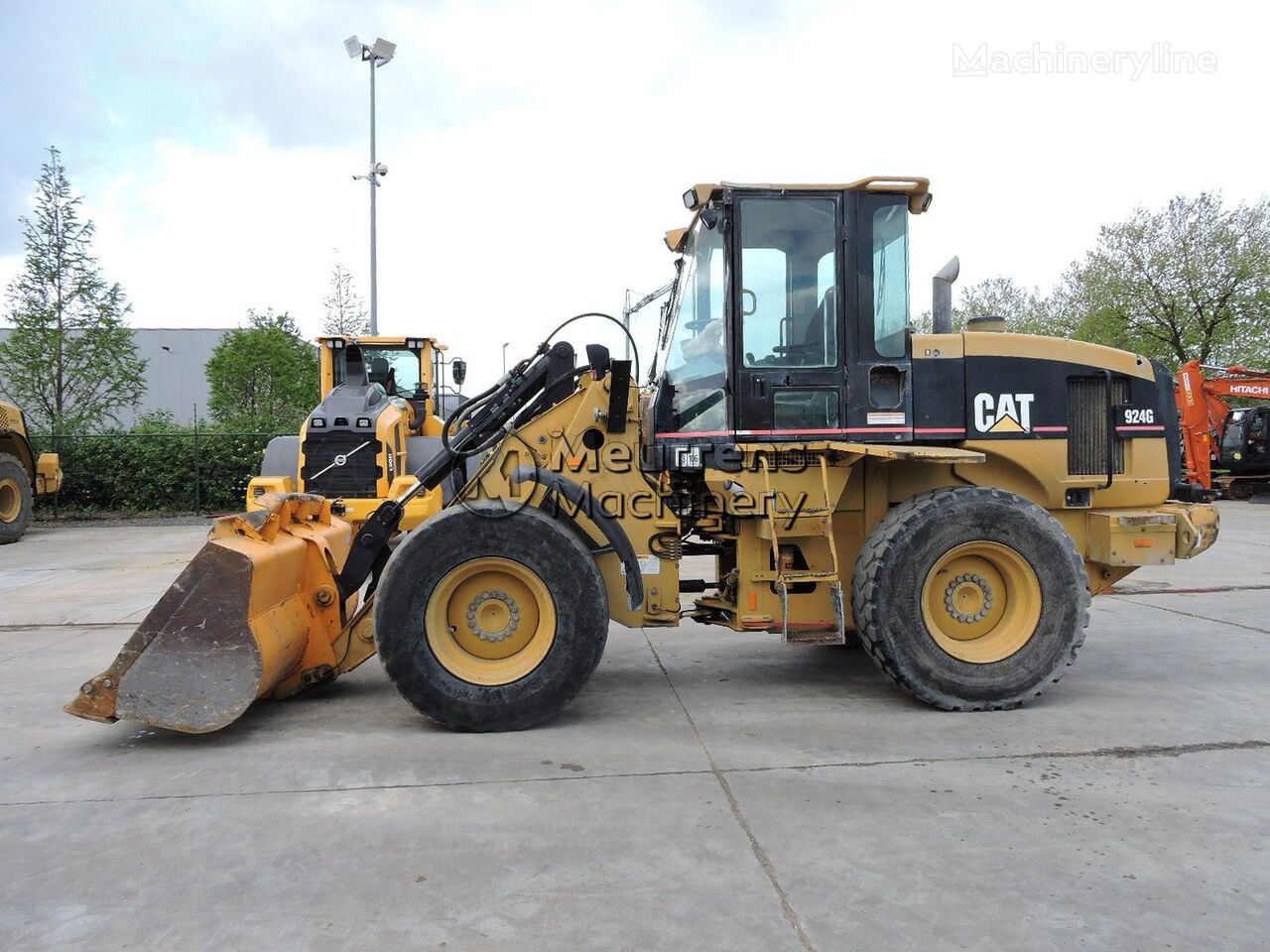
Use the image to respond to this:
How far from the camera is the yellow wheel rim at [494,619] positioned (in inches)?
190

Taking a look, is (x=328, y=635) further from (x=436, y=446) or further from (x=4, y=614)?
(x=436, y=446)

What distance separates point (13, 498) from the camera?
1546 cm

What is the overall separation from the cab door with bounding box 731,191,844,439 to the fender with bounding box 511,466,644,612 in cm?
91

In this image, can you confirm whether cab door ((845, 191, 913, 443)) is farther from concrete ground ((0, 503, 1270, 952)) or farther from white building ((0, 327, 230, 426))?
white building ((0, 327, 230, 426))

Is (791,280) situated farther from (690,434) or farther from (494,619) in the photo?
(494,619)

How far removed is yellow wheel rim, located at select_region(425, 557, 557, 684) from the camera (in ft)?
15.8

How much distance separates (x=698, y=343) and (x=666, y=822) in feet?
9.34

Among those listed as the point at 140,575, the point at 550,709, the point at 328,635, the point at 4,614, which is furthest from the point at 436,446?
the point at 550,709

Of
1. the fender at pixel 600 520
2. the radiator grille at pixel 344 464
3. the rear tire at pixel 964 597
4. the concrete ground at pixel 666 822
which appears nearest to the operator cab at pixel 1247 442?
the concrete ground at pixel 666 822

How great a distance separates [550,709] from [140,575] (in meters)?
8.43

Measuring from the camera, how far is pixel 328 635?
5.21 m

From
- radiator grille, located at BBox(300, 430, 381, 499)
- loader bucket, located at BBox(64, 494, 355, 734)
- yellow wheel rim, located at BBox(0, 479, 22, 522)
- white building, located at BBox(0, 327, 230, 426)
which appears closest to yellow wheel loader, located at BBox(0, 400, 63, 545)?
yellow wheel rim, located at BBox(0, 479, 22, 522)

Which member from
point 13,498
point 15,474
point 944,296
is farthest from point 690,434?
point 13,498

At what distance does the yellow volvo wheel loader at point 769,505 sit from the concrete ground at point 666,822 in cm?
44
